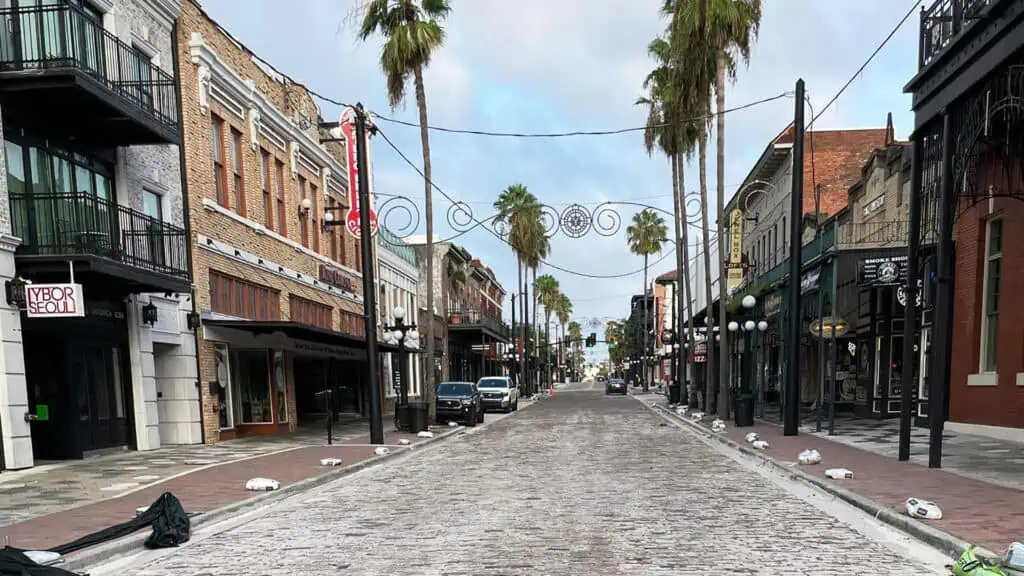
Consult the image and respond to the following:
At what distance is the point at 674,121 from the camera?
90.0ft

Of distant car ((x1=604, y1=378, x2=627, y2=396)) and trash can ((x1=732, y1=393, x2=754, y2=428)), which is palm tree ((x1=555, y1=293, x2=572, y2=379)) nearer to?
distant car ((x1=604, y1=378, x2=627, y2=396))

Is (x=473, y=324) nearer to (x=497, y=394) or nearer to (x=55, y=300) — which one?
(x=497, y=394)

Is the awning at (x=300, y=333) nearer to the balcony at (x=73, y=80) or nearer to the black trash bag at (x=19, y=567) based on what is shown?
the balcony at (x=73, y=80)

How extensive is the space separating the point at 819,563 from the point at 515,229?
49768 mm

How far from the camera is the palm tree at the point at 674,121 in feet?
83.3

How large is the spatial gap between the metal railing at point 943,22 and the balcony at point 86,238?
13.8 m

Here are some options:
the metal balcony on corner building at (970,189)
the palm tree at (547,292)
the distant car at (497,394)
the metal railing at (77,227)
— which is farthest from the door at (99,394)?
the palm tree at (547,292)

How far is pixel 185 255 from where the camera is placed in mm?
17344

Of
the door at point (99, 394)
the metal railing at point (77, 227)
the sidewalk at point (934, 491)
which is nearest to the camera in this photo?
the sidewalk at point (934, 491)

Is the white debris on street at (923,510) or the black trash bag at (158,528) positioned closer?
the black trash bag at (158,528)

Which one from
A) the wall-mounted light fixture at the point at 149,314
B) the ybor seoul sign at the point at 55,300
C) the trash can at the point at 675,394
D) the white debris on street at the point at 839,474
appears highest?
the ybor seoul sign at the point at 55,300

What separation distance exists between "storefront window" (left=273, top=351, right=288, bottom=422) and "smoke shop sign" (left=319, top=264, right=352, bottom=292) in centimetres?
504

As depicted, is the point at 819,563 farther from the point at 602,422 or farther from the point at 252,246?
the point at 602,422

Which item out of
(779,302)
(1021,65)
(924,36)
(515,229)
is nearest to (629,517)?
(1021,65)
